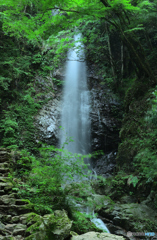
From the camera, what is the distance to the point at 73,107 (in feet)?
47.2

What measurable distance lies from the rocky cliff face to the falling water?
1.37ft

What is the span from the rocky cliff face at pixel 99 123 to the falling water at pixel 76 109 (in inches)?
16.4

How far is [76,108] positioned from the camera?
14375 mm

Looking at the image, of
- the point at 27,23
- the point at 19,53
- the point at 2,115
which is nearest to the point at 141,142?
the point at 27,23

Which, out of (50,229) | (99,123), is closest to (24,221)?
(50,229)

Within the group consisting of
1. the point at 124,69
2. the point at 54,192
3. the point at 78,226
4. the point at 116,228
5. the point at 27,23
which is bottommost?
the point at 116,228

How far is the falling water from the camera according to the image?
12773mm

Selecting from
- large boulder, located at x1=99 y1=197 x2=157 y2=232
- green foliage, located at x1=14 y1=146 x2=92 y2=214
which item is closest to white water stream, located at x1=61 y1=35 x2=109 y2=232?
large boulder, located at x1=99 y1=197 x2=157 y2=232

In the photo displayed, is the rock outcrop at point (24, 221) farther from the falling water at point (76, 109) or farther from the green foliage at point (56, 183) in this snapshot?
the falling water at point (76, 109)

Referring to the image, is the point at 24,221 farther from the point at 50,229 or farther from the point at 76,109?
the point at 76,109

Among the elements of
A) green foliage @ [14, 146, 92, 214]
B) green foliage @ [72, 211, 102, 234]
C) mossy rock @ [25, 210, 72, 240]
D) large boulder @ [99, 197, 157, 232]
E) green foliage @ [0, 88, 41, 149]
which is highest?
green foliage @ [0, 88, 41, 149]

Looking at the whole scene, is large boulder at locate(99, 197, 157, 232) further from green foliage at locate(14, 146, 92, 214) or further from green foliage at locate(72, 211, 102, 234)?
green foliage at locate(14, 146, 92, 214)

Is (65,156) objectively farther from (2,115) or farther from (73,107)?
(73,107)

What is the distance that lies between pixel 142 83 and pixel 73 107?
5.87m
